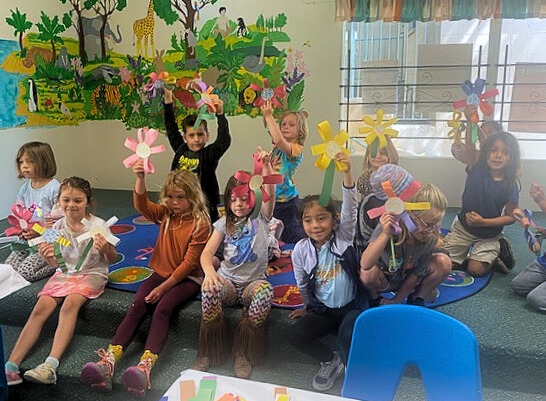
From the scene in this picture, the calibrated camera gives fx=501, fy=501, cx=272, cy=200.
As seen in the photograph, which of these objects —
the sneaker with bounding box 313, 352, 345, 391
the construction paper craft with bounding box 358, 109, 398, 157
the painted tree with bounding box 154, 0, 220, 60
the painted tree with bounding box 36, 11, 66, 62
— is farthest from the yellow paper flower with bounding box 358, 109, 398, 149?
the painted tree with bounding box 36, 11, 66, 62

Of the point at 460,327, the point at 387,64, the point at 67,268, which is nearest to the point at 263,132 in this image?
the point at 387,64

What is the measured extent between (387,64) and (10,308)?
118 inches

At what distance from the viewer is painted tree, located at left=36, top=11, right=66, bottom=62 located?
386 cm

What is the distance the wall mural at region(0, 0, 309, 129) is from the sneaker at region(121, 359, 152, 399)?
2396 mm

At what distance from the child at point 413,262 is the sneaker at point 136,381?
0.87 metres

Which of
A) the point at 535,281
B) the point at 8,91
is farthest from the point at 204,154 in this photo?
the point at 8,91

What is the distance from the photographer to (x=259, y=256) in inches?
80.7

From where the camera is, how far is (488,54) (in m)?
3.64

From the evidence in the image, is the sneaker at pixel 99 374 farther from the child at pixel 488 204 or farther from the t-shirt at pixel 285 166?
the child at pixel 488 204

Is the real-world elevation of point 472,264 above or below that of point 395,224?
below

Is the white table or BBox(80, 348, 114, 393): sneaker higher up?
→ the white table

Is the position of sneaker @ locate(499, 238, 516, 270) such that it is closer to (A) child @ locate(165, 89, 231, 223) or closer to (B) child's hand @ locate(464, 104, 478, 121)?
(B) child's hand @ locate(464, 104, 478, 121)

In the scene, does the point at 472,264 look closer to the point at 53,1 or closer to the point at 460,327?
the point at 460,327

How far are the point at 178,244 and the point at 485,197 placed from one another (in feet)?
4.84
